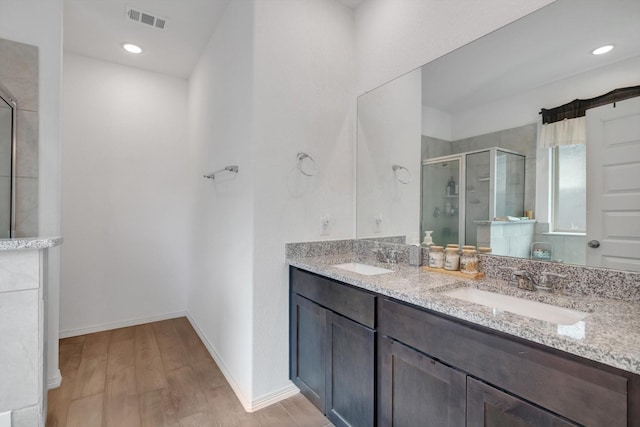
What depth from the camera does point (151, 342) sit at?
2.77 m

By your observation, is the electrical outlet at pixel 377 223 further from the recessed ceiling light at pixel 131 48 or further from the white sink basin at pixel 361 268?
the recessed ceiling light at pixel 131 48

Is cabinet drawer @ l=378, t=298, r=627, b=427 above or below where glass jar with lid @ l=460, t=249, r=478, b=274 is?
below

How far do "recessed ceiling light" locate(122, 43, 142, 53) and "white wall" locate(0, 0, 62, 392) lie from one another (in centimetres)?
67

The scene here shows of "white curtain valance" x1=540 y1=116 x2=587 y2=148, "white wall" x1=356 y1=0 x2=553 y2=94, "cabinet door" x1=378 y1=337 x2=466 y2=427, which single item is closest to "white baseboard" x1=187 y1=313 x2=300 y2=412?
"cabinet door" x1=378 y1=337 x2=466 y2=427

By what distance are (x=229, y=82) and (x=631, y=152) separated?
223 cm

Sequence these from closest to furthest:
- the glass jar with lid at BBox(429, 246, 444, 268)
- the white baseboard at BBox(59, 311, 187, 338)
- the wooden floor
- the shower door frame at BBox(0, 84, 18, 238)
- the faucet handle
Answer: the faucet handle, the glass jar with lid at BBox(429, 246, 444, 268), the wooden floor, the shower door frame at BBox(0, 84, 18, 238), the white baseboard at BBox(59, 311, 187, 338)

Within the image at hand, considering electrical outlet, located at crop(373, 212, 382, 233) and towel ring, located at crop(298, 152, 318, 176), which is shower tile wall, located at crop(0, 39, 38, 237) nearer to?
towel ring, located at crop(298, 152, 318, 176)

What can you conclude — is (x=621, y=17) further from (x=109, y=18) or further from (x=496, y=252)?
(x=109, y=18)

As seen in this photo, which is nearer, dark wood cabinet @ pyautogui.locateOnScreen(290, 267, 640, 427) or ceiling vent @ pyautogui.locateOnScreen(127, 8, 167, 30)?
dark wood cabinet @ pyautogui.locateOnScreen(290, 267, 640, 427)

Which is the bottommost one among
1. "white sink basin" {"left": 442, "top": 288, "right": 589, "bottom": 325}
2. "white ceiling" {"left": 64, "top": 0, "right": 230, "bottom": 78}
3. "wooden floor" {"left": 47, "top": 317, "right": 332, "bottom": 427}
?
"wooden floor" {"left": 47, "top": 317, "right": 332, "bottom": 427}

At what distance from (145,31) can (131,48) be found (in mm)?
363

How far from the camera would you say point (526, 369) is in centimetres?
86

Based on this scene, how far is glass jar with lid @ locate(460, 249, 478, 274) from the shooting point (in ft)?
5.01

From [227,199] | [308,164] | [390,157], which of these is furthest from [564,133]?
[227,199]
